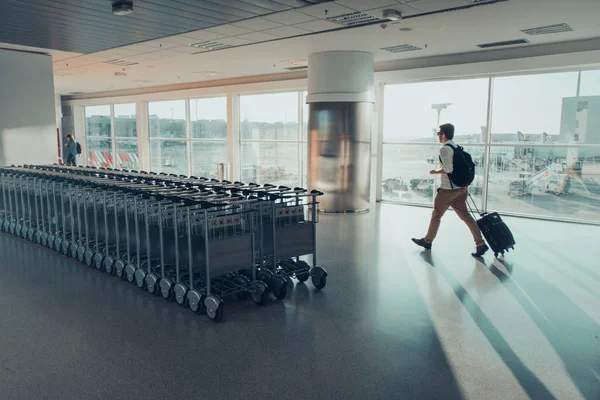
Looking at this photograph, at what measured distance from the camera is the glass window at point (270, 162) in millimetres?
13930

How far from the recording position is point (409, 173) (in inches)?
455

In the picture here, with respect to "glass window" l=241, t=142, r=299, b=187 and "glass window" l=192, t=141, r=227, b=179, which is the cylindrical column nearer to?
"glass window" l=241, t=142, r=299, b=187

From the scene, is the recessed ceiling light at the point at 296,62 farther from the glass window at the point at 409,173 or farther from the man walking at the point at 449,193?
the man walking at the point at 449,193

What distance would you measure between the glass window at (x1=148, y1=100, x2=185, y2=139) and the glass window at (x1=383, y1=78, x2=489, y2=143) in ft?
27.4

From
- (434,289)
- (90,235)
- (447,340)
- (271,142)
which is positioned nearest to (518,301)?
(434,289)

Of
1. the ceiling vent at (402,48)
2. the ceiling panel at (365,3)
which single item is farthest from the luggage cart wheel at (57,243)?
the ceiling vent at (402,48)

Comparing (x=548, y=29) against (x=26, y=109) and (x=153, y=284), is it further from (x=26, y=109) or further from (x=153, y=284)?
(x=26, y=109)

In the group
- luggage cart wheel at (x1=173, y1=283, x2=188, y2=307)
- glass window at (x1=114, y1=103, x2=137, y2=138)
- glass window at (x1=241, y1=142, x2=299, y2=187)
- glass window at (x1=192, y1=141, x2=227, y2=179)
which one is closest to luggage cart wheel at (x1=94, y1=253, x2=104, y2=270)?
luggage cart wheel at (x1=173, y1=283, x2=188, y2=307)

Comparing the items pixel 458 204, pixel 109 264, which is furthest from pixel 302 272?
pixel 458 204

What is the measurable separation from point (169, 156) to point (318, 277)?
46.0 feet

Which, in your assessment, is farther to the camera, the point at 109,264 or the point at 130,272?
the point at 109,264

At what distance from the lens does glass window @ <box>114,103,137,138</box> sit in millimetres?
18766

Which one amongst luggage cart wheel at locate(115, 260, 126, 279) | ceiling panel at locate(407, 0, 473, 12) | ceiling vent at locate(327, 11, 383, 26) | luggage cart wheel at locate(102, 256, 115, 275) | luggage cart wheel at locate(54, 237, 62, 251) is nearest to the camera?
luggage cart wheel at locate(115, 260, 126, 279)

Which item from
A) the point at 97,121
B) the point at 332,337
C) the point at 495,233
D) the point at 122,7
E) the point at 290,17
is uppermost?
the point at 290,17
